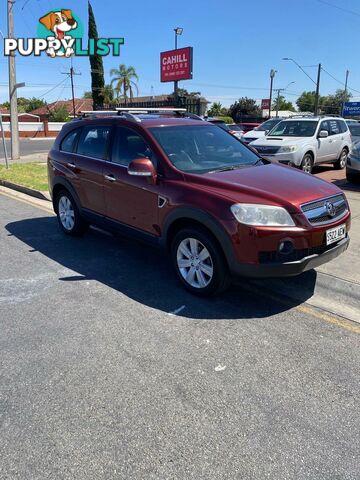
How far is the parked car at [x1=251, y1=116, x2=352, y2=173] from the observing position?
11.0 meters

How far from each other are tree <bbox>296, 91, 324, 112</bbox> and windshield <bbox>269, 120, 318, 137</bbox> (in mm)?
98530

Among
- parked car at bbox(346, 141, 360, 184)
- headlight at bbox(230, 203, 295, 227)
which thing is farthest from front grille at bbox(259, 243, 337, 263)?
parked car at bbox(346, 141, 360, 184)

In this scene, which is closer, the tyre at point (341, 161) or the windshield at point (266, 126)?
the tyre at point (341, 161)

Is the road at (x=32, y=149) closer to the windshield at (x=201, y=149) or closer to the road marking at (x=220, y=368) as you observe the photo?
the windshield at (x=201, y=149)

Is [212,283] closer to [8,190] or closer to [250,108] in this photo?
[8,190]

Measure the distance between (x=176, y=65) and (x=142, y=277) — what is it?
25846 mm

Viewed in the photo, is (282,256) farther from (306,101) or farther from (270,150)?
(306,101)

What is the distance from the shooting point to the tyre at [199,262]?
400 cm

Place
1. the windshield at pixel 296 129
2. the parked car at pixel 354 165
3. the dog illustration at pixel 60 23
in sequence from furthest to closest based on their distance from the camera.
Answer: the dog illustration at pixel 60 23
the windshield at pixel 296 129
the parked car at pixel 354 165

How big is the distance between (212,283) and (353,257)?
2.25m

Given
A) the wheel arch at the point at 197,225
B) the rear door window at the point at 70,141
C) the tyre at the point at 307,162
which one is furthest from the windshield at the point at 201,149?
the tyre at the point at 307,162

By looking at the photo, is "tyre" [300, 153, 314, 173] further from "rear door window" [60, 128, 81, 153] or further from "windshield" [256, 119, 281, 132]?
"rear door window" [60, 128, 81, 153]

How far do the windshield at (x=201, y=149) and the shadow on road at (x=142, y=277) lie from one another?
128cm

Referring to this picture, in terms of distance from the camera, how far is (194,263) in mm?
4266
